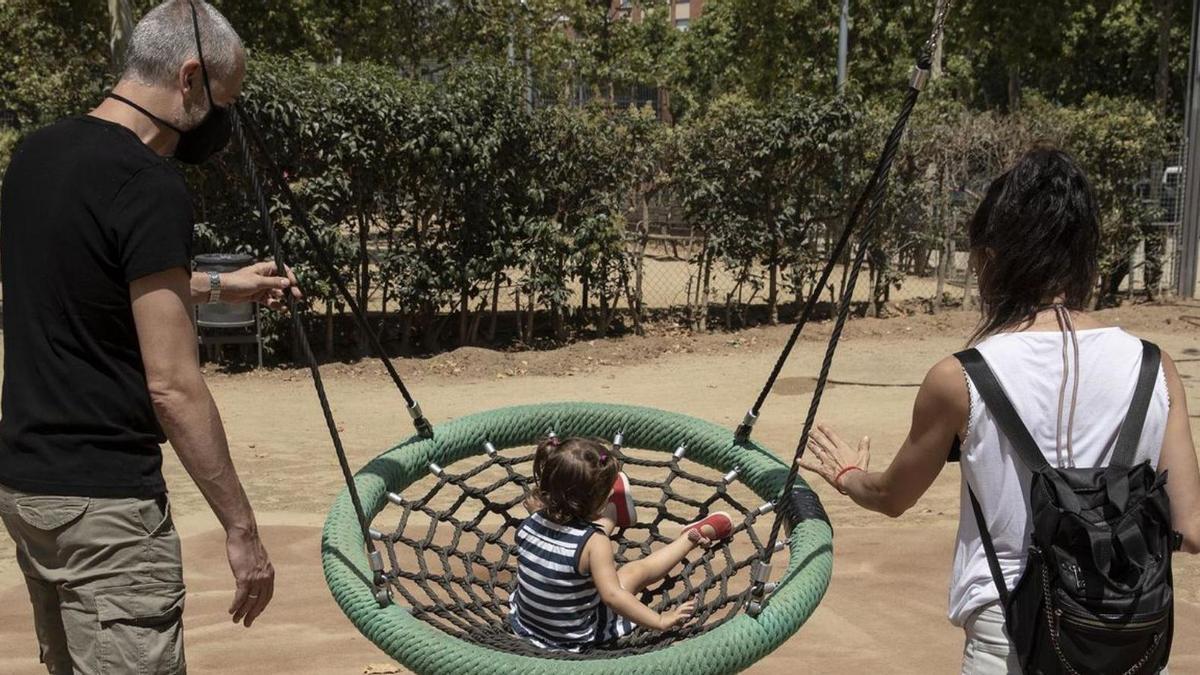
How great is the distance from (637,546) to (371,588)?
118cm


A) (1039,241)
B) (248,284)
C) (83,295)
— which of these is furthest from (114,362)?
(1039,241)

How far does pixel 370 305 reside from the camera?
11.2 meters

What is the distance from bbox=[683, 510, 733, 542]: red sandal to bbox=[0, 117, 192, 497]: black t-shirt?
4.90ft

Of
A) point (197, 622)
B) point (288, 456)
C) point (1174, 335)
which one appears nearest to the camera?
point (197, 622)

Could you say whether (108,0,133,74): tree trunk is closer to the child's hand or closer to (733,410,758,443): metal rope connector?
(733,410,758,443): metal rope connector

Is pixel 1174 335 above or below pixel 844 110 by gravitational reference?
below

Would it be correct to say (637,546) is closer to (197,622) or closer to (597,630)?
(597,630)

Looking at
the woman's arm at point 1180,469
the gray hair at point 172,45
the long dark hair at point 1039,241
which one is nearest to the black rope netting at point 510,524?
the gray hair at point 172,45

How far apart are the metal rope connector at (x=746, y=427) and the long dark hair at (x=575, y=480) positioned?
0.54 m

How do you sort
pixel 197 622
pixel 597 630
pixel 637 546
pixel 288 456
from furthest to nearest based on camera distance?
1. pixel 288 456
2. pixel 197 622
3. pixel 637 546
4. pixel 597 630

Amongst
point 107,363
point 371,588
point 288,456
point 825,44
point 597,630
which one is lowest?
point 288,456

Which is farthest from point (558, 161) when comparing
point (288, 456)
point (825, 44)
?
point (825, 44)

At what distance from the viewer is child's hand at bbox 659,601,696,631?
308cm

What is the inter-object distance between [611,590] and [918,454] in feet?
3.66
